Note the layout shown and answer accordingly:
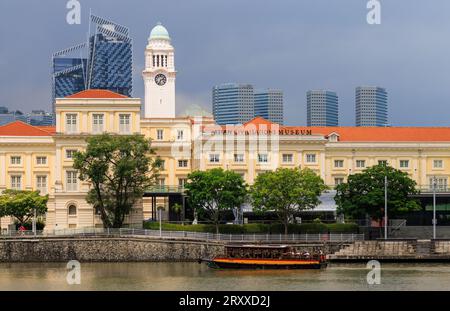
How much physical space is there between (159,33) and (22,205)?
1481 inches

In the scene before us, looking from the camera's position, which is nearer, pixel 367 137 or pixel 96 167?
A: pixel 96 167

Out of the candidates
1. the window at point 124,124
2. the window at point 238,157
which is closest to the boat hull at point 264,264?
the window at point 124,124

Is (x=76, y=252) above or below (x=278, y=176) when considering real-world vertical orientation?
below

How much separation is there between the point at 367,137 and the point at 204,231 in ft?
113

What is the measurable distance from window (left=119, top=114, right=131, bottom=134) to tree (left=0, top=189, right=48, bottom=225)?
35.6 feet

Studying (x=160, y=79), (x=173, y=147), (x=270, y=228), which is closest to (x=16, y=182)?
(x=173, y=147)

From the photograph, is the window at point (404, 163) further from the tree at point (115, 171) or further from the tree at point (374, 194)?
the tree at point (115, 171)

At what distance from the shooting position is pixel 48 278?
85188 millimetres

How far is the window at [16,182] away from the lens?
4988 inches

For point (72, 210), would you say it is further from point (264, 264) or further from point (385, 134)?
point (385, 134)

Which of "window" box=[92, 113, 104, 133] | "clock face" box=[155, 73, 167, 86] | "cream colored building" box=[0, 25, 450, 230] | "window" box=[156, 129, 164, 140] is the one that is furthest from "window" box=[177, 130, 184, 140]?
"window" box=[92, 113, 104, 133]
